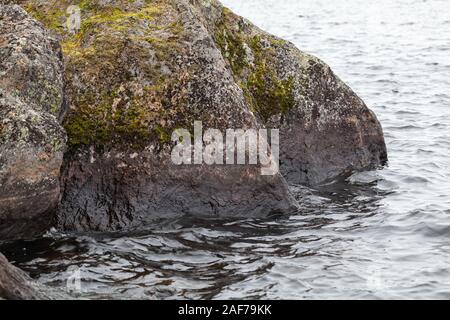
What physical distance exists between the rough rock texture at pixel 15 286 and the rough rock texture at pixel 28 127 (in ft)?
6.51

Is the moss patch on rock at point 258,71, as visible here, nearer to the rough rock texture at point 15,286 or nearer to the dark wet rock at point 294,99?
the dark wet rock at point 294,99

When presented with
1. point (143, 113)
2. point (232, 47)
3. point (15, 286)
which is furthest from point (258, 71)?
point (15, 286)

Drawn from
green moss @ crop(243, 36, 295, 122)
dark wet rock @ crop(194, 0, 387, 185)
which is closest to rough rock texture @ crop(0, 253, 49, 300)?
dark wet rock @ crop(194, 0, 387, 185)

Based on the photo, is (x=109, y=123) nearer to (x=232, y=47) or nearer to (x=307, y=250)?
(x=232, y=47)

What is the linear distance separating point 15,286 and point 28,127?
3012mm

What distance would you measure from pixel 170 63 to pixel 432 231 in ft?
16.0

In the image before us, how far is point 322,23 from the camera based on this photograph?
35.9m

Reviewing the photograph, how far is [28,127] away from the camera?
10.0m

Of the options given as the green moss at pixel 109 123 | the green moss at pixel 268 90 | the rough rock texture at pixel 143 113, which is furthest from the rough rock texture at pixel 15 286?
the green moss at pixel 268 90

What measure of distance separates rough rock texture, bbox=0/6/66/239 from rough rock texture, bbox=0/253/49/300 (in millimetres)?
1984
